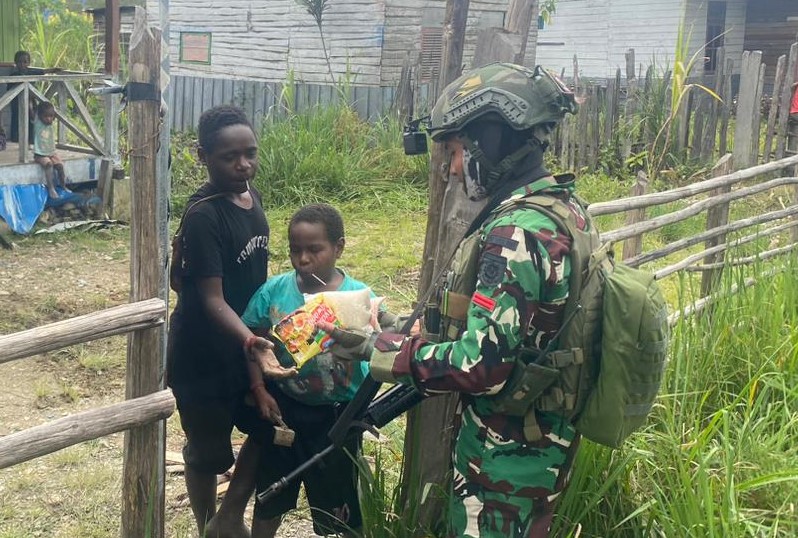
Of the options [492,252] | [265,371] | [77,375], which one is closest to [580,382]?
[492,252]

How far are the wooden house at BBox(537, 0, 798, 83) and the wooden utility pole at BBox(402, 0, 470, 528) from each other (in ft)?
59.4

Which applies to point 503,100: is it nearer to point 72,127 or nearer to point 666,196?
point 666,196

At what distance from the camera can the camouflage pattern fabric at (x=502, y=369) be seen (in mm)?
2361

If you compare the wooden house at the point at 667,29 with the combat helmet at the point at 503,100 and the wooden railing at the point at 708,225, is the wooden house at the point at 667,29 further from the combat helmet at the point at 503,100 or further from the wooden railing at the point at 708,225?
the combat helmet at the point at 503,100

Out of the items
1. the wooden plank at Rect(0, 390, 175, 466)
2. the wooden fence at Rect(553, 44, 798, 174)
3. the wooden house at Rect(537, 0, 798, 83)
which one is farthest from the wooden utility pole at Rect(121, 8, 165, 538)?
the wooden house at Rect(537, 0, 798, 83)

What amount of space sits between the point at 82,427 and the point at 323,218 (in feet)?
3.25

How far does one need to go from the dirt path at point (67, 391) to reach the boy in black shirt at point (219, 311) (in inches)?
28.3

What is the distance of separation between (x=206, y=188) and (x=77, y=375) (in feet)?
10.0

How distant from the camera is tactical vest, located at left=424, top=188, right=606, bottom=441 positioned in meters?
2.45

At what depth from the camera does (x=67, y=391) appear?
5.50 metres

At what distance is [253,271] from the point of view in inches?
130

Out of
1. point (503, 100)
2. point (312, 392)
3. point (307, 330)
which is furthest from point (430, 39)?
point (503, 100)

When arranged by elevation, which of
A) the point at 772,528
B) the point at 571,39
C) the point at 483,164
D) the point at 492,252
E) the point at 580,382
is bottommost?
the point at 772,528

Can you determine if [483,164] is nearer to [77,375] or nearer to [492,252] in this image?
[492,252]
